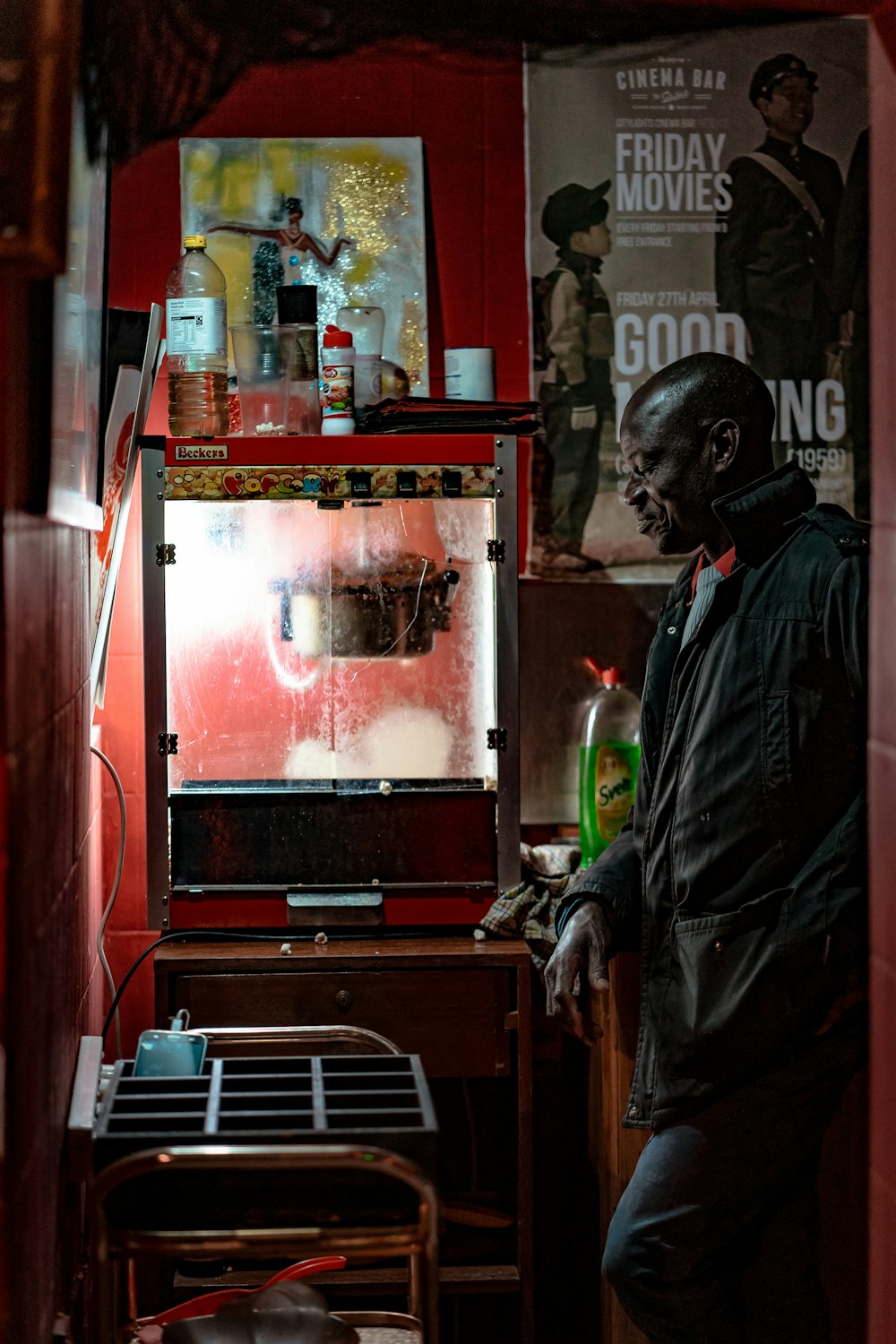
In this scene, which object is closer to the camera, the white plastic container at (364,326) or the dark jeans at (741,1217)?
the dark jeans at (741,1217)

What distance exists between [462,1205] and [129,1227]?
1.44 metres

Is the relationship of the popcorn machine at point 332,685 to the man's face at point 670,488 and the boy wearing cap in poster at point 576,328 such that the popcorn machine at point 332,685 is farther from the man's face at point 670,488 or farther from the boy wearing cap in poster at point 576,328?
the boy wearing cap in poster at point 576,328

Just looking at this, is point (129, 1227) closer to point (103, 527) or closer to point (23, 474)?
point (23, 474)

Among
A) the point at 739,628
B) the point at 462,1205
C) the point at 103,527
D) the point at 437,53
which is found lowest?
the point at 462,1205

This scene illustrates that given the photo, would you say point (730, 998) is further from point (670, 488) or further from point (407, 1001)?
point (670, 488)

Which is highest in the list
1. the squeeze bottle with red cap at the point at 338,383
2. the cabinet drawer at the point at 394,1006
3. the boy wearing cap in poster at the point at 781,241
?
the boy wearing cap in poster at the point at 781,241

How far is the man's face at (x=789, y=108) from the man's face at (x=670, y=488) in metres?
1.10

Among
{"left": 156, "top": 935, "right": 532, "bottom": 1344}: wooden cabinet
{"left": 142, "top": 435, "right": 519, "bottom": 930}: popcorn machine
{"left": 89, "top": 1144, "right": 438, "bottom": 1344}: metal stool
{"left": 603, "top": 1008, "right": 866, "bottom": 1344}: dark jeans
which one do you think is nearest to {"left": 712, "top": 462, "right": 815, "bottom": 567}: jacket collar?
{"left": 142, "top": 435, "right": 519, "bottom": 930}: popcorn machine

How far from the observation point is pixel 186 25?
2986 mm

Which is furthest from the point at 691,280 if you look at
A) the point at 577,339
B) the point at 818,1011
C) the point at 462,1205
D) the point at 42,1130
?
the point at 42,1130

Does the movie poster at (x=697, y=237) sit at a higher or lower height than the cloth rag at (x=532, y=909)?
higher

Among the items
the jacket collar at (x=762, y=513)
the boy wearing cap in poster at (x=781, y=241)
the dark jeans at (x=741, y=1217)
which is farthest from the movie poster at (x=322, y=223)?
the dark jeans at (x=741, y=1217)

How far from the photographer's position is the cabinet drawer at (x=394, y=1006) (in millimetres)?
2484

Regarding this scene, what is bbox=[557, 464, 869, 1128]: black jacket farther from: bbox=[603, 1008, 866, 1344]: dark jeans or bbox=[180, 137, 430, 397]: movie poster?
bbox=[180, 137, 430, 397]: movie poster
